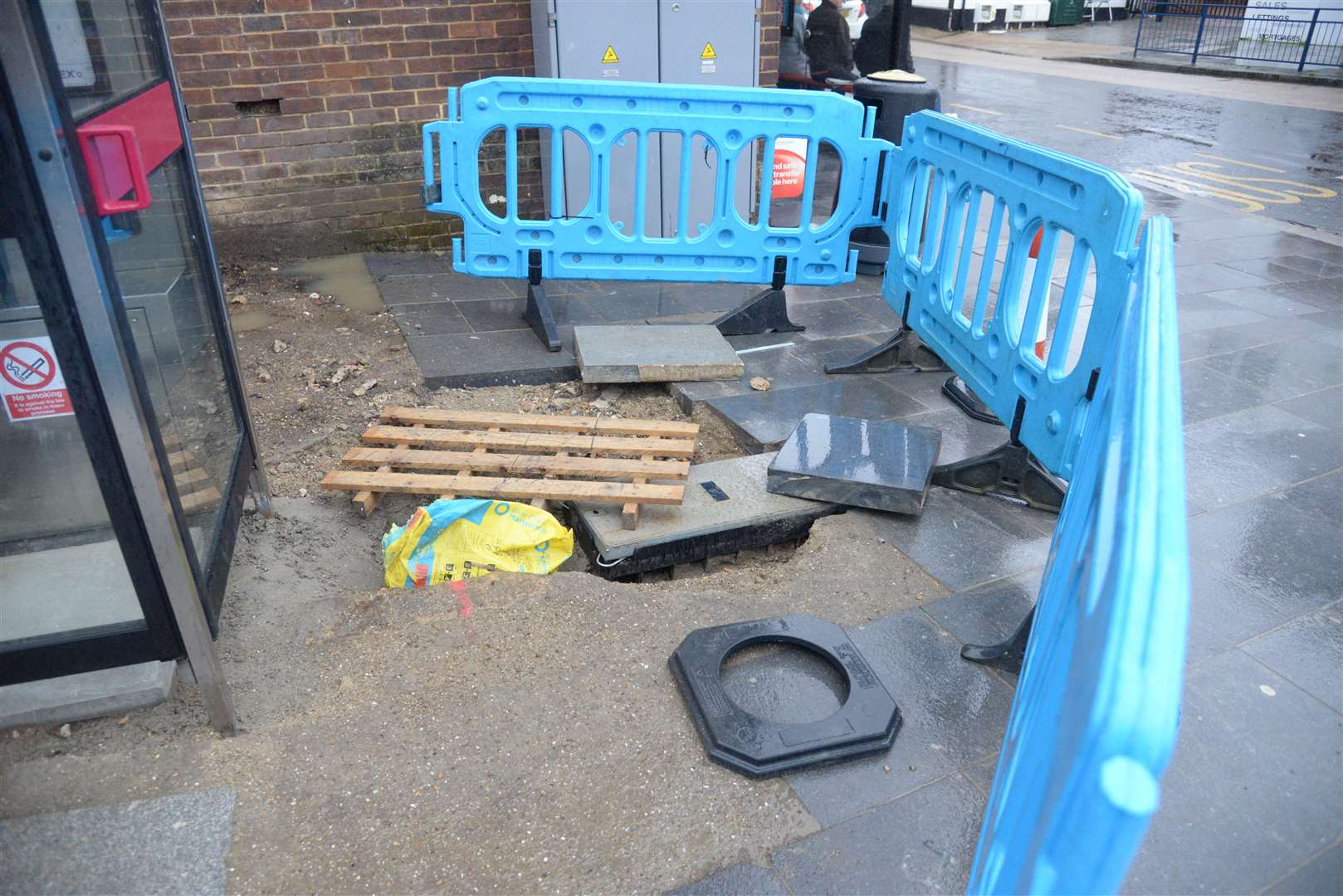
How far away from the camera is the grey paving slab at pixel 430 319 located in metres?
5.74

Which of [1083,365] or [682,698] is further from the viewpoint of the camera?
[1083,365]

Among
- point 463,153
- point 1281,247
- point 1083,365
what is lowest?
point 1281,247

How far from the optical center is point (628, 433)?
14.2 feet

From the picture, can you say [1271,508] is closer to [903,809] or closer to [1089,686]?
[903,809]

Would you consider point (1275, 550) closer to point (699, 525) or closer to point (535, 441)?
point (699, 525)

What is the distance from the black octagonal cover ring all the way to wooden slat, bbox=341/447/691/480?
1085 millimetres

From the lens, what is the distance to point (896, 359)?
520 centimetres

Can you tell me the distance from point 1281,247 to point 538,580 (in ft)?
25.4

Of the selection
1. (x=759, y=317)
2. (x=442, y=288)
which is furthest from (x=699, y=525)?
(x=442, y=288)

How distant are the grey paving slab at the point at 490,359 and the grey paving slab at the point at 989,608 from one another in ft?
8.94

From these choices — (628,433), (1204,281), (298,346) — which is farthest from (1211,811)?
(1204,281)

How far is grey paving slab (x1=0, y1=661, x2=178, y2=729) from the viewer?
2.49m

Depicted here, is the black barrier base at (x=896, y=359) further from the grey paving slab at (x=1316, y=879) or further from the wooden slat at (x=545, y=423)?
the grey paving slab at (x=1316, y=879)

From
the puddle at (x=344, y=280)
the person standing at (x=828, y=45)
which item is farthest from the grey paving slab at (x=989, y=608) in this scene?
the person standing at (x=828, y=45)
